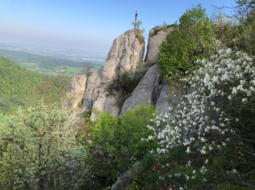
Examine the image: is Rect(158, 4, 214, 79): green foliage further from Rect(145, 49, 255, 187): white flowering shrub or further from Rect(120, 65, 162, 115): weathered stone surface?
Rect(145, 49, 255, 187): white flowering shrub

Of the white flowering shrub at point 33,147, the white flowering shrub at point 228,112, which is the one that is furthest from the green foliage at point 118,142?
the white flowering shrub at point 228,112

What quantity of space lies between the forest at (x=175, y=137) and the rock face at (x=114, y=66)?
1068 centimetres

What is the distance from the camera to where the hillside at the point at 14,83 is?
137500 mm

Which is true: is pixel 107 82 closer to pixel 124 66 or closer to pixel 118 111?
pixel 124 66

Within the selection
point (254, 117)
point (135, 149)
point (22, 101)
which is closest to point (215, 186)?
point (254, 117)

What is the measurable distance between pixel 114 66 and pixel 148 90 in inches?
525

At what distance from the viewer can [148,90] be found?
26.0 m

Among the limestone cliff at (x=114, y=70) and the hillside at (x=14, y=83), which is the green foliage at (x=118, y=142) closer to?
the limestone cliff at (x=114, y=70)

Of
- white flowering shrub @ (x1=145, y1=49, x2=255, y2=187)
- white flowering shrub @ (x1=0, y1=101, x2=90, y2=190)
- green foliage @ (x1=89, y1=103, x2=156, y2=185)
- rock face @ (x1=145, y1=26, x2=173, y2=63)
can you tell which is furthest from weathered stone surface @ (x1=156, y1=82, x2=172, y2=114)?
white flowering shrub @ (x1=145, y1=49, x2=255, y2=187)

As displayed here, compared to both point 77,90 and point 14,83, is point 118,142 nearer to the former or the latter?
point 77,90

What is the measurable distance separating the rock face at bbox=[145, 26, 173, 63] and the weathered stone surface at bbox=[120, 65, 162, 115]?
24.0 ft

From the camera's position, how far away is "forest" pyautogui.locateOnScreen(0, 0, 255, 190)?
6367 mm

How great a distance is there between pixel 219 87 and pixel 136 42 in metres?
30.1

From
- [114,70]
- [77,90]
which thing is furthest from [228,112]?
[77,90]
